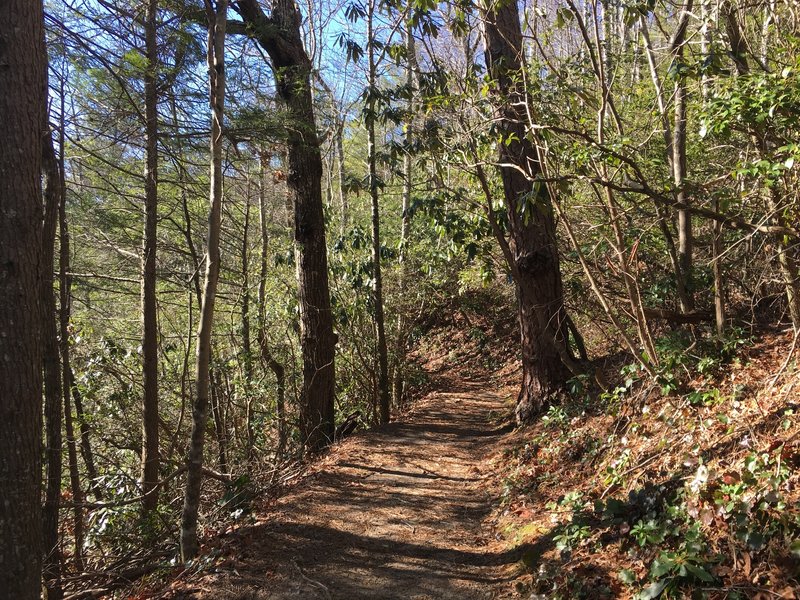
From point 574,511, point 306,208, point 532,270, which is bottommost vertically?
point 574,511

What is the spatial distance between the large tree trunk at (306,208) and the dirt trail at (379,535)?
0.80 m

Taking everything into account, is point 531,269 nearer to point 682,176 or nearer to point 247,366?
point 682,176

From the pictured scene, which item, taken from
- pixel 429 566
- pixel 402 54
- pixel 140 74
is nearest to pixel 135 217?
pixel 140 74

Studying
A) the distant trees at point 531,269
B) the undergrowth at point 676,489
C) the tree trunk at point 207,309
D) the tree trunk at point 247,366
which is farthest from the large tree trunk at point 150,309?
the undergrowth at point 676,489

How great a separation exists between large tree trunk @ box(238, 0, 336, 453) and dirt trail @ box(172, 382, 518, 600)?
80 cm

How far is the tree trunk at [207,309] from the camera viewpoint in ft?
15.0

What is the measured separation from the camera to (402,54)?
268 inches

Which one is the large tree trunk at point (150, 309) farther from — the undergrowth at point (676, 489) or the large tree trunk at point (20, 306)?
the undergrowth at point (676, 489)

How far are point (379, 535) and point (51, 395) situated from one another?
13.8 feet

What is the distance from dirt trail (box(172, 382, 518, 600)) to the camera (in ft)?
13.9

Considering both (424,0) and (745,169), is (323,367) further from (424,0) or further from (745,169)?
(745,169)

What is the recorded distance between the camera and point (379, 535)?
16.8 feet

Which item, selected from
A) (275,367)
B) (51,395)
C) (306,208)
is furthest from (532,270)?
(51,395)

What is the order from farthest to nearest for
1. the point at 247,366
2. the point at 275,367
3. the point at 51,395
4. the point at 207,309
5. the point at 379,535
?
the point at 247,366 < the point at 275,367 < the point at 51,395 < the point at 379,535 < the point at 207,309
